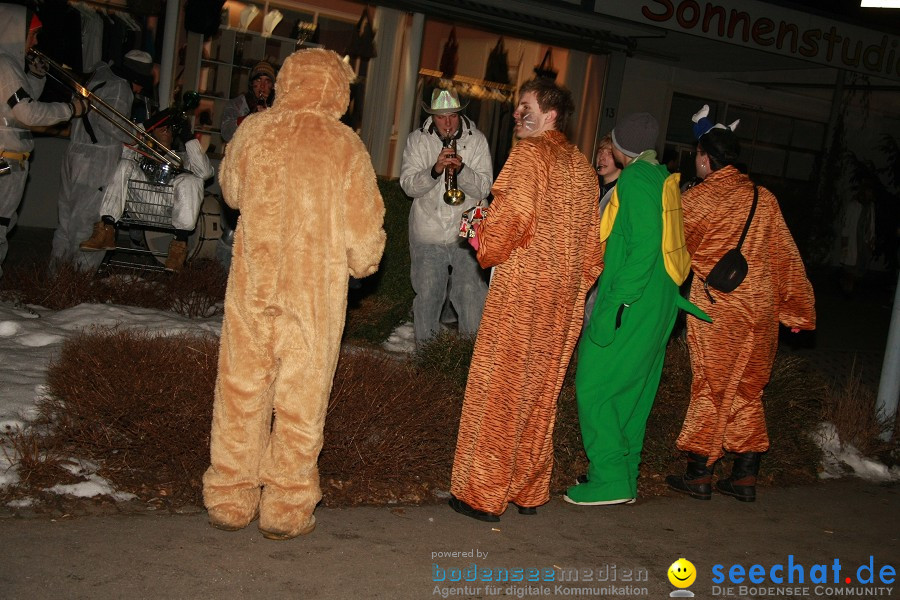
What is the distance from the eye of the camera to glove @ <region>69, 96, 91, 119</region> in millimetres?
7958

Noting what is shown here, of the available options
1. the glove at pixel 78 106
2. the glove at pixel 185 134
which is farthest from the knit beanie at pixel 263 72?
the glove at pixel 78 106

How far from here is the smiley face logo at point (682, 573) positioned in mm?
4730

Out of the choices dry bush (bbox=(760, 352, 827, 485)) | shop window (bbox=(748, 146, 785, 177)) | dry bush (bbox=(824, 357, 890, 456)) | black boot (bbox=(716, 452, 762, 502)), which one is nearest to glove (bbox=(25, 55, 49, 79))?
black boot (bbox=(716, 452, 762, 502))

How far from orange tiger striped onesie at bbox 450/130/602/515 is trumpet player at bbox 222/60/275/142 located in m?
4.03

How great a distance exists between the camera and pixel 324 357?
4.29 metres

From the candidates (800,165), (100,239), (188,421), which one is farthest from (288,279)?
(800,165)

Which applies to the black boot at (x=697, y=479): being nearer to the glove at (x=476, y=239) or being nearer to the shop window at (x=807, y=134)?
the glove at (x=476, y=239)

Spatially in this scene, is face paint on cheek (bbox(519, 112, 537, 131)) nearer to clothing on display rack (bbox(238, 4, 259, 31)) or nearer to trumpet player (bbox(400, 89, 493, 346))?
trumpet player (bbox(400, 89, 493, 346))

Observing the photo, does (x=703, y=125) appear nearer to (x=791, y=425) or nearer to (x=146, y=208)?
(x=791, y=425)

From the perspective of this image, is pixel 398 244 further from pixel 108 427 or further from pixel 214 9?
pixel 214 9

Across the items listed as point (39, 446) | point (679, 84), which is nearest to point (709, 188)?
point (39, 446)

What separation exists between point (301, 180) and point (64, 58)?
704cm

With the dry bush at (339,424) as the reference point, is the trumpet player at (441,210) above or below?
above

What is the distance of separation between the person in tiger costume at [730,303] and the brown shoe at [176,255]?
480 centimetres
